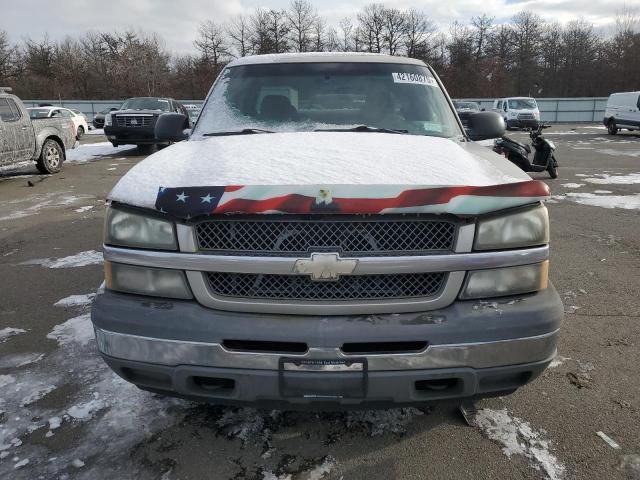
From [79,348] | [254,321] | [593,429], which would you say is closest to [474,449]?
[593,429]

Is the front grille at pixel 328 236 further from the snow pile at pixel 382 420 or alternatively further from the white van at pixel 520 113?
the white van at pixel 520 113

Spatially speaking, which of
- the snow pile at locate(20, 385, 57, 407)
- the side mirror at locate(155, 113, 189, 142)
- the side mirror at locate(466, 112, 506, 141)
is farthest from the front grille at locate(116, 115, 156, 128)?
the snow pile at locate(20, 385, 57, 407)

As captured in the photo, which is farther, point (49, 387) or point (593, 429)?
point (49, 387)

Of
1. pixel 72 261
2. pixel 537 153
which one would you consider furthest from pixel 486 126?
pixel 537 153

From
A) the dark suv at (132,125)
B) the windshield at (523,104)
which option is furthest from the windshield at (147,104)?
the windshield at (523,104)

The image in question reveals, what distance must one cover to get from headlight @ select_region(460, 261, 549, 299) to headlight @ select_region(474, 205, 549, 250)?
99 millimetres

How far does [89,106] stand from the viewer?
130ft

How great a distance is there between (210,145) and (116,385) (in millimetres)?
1509

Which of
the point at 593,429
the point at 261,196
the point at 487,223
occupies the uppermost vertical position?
the point at 261,196

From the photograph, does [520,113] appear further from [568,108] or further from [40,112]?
[40,112]

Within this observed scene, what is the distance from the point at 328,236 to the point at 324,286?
0.68 feet

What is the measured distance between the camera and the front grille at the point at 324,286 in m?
1.96

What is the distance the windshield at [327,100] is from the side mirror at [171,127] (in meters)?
0.35

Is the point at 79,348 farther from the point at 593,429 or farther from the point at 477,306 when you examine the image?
the point at 593,429
